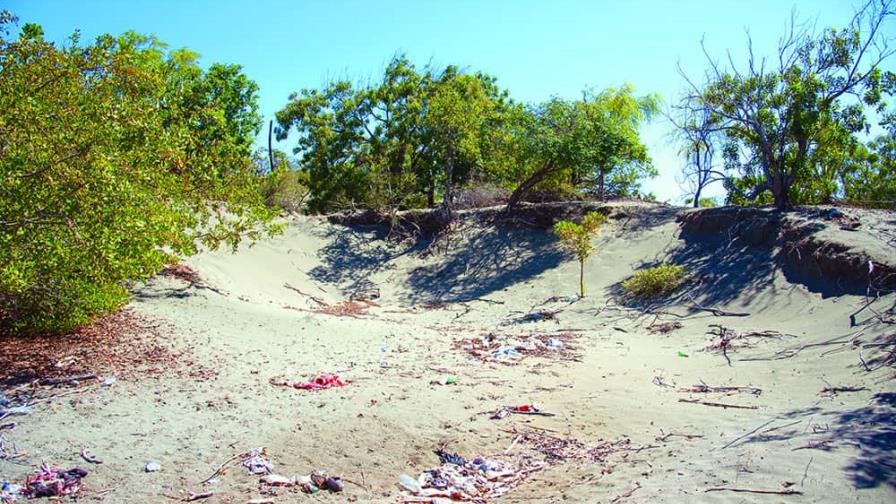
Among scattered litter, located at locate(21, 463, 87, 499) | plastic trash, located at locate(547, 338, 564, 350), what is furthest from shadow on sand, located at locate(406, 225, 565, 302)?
scattered litter, located at locate(21, 463, 87, 499)

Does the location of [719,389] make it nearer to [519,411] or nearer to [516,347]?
[519,411]

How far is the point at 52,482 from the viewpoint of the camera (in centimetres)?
499

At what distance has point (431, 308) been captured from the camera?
Result: 1600 cm

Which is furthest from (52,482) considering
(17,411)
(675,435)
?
(675,435)

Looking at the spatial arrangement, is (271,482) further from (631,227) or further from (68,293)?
(631,227)

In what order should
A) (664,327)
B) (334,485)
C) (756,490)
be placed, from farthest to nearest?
1. (664,327)
2. (334,485)
3. (756,490)

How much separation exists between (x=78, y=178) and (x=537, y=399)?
5453 mm

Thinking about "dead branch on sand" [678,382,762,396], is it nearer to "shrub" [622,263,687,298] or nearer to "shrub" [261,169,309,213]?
"shrub" [622,263,687,298]

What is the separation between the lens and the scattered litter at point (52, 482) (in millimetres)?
4887

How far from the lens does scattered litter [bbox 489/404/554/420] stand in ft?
22.5

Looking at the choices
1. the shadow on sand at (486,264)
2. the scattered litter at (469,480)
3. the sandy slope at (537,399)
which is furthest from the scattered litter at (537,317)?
the scattered litter at (469,480)

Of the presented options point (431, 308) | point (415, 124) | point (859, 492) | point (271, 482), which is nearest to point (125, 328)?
point (271, 482)

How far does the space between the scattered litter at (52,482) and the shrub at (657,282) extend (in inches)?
447

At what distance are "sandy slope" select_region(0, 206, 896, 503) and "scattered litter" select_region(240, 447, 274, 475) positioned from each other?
132 millimetres
